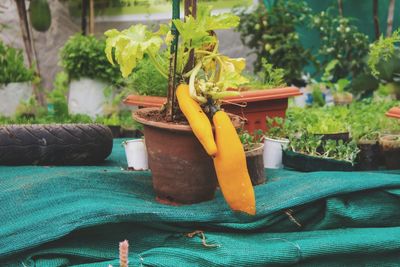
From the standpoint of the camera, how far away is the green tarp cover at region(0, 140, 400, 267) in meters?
1.74

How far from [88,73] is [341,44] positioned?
1.93m

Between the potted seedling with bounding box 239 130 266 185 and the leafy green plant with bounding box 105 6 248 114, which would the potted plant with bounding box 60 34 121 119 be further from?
the leafy green plant with bounding box 105 6 248 114

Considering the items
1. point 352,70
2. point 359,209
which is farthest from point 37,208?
point 352,70

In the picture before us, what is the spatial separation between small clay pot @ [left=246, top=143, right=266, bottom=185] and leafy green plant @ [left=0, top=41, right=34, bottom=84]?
2520 mm

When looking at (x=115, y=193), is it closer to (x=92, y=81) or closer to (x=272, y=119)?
(x=272, y=119)

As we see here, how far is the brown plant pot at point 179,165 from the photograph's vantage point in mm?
2002

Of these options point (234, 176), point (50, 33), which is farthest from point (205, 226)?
point (50, 33)

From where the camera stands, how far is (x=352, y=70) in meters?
4.75

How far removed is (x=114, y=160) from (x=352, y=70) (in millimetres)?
2428

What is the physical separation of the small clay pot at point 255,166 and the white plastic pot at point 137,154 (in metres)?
0.53

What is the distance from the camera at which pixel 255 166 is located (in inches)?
91.4

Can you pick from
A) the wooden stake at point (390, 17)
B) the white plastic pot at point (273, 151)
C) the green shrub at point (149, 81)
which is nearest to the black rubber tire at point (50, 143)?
the green shrub at point (149, 81)

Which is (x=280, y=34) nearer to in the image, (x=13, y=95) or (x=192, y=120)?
(x=13, y=95)

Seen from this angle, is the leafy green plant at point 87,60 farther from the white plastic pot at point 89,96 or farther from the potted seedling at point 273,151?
the potted seedling at point 273,151
